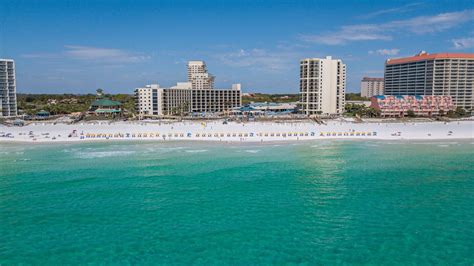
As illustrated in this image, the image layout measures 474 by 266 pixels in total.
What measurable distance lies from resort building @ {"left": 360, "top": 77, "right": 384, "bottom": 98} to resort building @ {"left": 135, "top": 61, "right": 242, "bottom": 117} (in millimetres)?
100866

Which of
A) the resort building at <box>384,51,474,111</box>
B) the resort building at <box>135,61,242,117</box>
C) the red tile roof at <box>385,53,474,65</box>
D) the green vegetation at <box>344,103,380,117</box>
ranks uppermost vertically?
the red tile roof at <box>385,53,474,65</box>

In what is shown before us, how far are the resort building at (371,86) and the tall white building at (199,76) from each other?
95498 millimetres

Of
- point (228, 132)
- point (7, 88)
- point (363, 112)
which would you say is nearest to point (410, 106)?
point (363, 112)

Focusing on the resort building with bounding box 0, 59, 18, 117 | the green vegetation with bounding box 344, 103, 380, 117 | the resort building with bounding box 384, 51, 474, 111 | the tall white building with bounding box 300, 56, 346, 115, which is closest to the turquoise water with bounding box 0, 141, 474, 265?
the green vegetation with bounding box 344, 103, 380, 117

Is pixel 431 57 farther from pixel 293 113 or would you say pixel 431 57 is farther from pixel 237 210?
pixel 237 210

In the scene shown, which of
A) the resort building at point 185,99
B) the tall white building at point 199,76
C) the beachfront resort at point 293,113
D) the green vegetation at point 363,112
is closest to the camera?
the beachfront resort at point 293,113

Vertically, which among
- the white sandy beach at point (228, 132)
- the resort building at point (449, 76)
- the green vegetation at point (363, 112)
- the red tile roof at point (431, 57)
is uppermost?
the red tile roof at point (431, 57)

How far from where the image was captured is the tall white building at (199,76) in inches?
5148

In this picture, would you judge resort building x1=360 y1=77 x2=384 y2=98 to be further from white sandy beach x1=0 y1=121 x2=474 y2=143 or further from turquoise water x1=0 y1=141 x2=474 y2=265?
turquoise water x1=0 y1=141 x2=474 y2=265

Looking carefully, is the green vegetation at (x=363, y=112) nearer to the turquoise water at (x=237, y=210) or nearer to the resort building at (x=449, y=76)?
the resort building at (x=449, y=76)

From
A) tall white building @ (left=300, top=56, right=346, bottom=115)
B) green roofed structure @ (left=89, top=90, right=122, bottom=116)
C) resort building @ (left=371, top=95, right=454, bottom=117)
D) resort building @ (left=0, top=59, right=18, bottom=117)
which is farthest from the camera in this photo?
green roofed structure @ (left=89, top=90, right=122, bottom=116)

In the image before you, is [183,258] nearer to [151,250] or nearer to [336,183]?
[151,250]

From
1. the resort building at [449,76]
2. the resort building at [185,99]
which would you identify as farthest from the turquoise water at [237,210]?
the resort building at [449,76]

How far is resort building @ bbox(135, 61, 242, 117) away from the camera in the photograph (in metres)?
102
